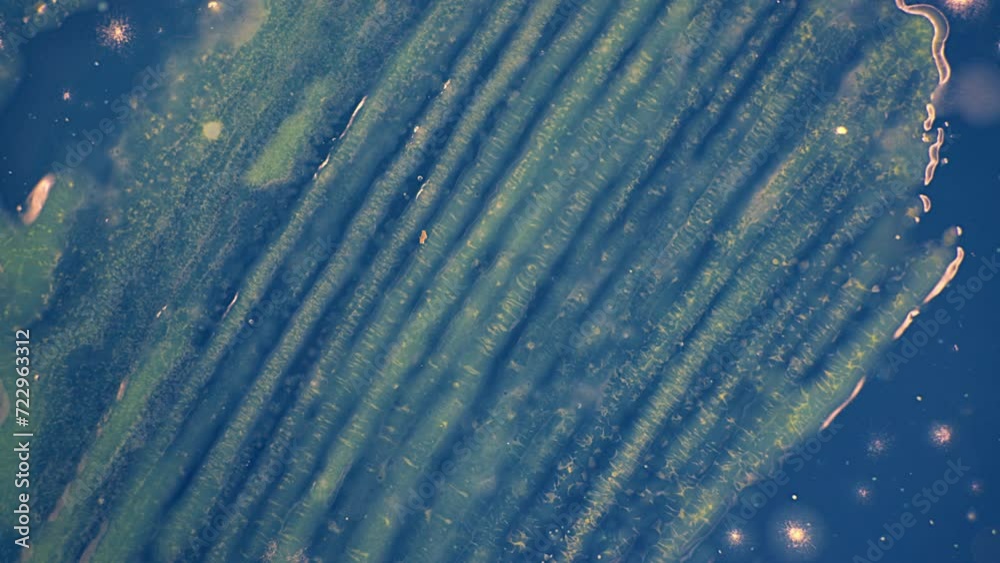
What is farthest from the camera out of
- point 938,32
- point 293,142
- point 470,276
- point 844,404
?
point 293,142

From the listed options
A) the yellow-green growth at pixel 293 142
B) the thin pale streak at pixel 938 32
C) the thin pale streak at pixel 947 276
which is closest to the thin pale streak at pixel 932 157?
the thin pale streak at pixel 938 32

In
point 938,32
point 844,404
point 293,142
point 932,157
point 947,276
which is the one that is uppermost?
point 938,32

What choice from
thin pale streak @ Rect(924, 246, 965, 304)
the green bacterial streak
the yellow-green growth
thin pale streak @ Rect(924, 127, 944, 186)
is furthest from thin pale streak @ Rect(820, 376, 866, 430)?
the yellow-green growth

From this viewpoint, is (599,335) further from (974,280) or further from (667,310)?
(974,280)

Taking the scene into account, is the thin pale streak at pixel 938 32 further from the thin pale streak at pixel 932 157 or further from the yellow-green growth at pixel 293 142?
the yellow-green growth at pixel 293 142

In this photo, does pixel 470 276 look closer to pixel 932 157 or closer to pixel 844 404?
pixel 844 404

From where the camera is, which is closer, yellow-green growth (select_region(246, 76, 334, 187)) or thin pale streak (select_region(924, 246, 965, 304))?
thin pale streak (select_region(924, 246, 965, 304))

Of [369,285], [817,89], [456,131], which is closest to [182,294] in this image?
[369,285]

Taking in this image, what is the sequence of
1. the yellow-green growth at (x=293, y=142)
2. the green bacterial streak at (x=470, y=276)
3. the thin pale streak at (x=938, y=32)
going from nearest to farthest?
the thin pale streak at (x=938, y=32) → the green bacterial streak at (x=470, y=276) → the yellow-green growth at (x=293, y=142)

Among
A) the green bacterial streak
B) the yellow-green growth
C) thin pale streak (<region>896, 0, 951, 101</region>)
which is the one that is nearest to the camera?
thin pale streak (<region>896, 0, 951, 101</region>)

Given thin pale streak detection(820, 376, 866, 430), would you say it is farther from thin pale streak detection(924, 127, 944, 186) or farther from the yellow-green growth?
the yellow-green growth

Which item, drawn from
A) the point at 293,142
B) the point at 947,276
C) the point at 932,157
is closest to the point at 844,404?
the point at 947,276

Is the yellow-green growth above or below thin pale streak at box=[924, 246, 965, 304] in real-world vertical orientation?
below
